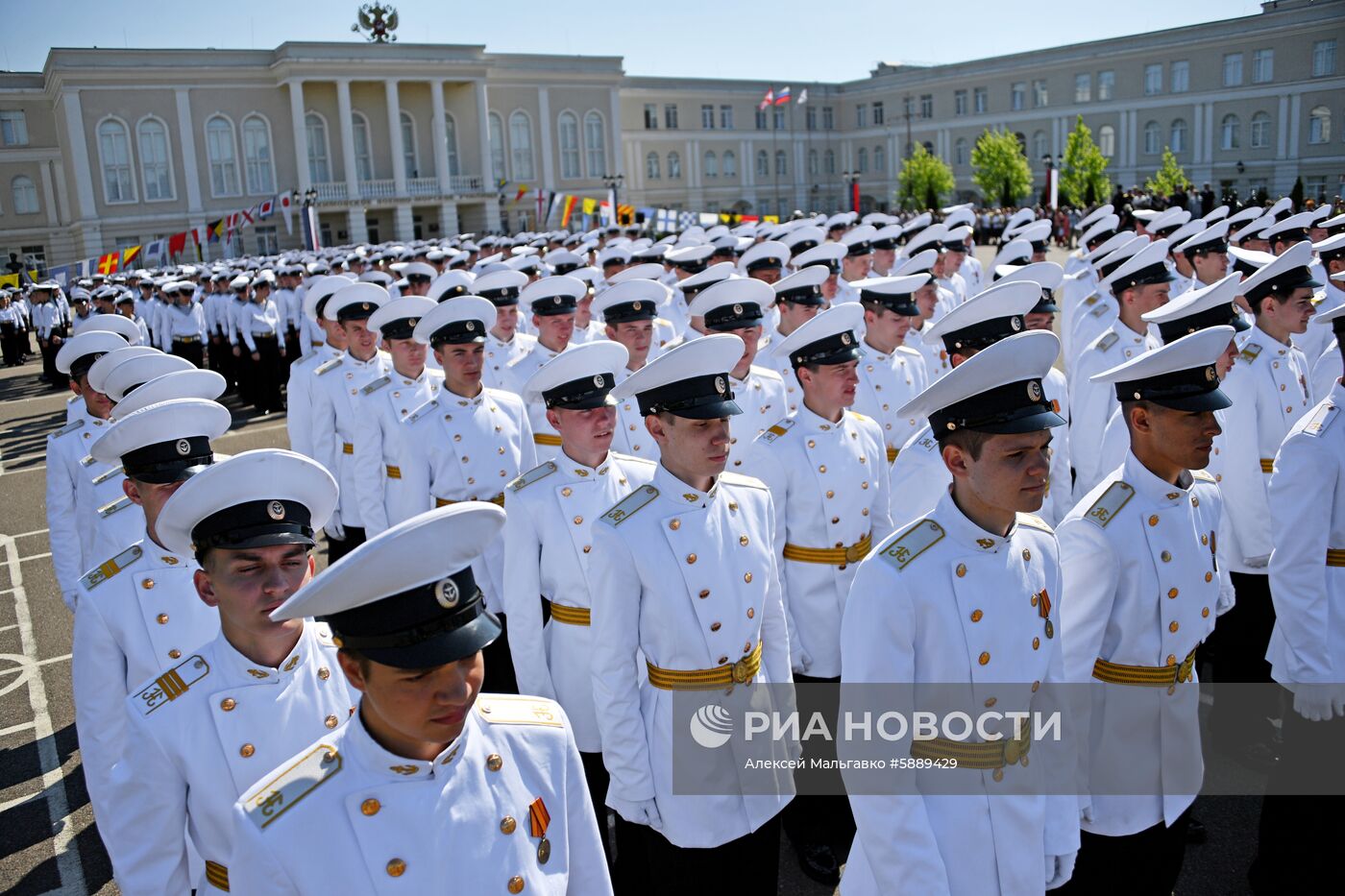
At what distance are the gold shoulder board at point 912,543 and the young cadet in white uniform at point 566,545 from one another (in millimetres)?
1518

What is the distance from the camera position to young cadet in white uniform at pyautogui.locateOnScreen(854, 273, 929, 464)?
639 cm

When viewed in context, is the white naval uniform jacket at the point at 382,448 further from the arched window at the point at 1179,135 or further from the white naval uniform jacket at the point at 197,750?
the arched window at the point at 1179,135

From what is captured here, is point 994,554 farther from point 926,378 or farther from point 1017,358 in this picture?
point 926,378

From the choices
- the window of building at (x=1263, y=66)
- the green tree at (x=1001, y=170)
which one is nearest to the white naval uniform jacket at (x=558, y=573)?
the green tree at (x=1001, y=170)

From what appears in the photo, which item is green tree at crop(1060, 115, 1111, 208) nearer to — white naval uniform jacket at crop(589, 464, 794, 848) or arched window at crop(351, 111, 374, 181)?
arched window at crop(351, 111, 374, 181)

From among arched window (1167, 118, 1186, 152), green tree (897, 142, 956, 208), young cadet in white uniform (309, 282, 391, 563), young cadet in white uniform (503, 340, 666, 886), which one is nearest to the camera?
young cadet in white uniform (503, 340, 666, 886)

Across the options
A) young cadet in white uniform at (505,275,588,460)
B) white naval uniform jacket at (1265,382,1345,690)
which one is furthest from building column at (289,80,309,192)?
white naval uniform jacket at (1265,382,1345,690)

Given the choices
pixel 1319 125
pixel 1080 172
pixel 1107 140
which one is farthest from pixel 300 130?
pixel 1319 125

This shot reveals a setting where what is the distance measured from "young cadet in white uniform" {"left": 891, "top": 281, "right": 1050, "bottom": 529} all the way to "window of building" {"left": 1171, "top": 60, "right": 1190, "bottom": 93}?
7096 centimetres

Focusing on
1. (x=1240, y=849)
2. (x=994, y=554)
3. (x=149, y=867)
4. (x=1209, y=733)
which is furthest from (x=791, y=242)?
(x=149, y=867)

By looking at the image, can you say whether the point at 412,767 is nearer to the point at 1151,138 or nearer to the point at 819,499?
the point at 819,499

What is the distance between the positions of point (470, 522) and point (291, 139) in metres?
62.0

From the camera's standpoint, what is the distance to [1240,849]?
432 cm

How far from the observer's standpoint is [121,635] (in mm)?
3346
